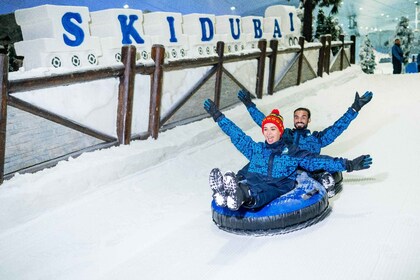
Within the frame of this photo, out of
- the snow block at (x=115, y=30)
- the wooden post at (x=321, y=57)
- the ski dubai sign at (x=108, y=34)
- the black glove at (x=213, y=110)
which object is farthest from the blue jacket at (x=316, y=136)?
the wooden post at (x=321, y=57)

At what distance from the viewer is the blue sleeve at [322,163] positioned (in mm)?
3203

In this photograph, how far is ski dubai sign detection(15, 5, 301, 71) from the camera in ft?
16.0

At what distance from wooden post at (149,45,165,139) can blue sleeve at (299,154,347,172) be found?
2.72 m

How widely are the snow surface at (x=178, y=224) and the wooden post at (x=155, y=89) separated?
0.21 m

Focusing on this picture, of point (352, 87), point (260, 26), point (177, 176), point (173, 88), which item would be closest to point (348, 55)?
point (352, 87)

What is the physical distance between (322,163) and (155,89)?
2.93 m

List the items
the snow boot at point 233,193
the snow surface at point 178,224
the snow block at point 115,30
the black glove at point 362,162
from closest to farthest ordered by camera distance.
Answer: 1. the snow surface at point 178,224
2. the snow boot at point 233,193
3. the black glove at point 362,162
4. the snow block at point 115,30

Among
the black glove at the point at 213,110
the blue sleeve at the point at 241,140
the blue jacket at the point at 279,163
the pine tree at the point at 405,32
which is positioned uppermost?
the pine tree at the point at 405,32

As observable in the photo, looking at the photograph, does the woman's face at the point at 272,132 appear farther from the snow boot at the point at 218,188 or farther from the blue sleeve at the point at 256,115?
the blue sleeve at the point at 256,115

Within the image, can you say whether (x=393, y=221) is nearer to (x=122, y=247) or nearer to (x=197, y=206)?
(x=197, y=206)

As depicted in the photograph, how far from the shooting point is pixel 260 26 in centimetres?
996

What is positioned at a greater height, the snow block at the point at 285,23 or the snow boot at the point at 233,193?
the snow block at the point at 285,23

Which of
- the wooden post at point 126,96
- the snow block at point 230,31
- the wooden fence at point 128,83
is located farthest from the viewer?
the snow block at point 230,31

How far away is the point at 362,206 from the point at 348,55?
12.1 m
